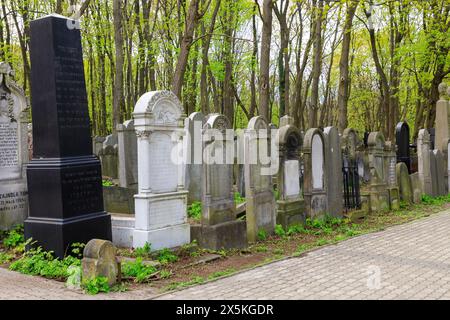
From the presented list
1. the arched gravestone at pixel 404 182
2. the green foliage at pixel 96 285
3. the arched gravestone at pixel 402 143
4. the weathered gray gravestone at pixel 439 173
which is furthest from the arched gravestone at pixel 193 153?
the weathered gray gravestone at pixel 439 173

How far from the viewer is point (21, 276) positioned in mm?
5965

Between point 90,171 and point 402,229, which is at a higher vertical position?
point 90,171

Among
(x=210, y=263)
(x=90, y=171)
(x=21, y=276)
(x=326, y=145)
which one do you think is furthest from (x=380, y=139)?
(x=21, y=276)

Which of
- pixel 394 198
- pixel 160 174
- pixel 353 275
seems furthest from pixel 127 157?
pixel 353 275

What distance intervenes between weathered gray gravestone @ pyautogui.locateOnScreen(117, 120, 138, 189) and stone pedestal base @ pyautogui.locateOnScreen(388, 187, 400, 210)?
689cm

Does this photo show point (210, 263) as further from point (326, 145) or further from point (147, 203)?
point (326, 145)

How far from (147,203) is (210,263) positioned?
1.32 metres

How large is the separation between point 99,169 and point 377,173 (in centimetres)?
764

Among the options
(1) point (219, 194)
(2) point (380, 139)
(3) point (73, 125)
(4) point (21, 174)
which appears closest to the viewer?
(3) point (73, 125)

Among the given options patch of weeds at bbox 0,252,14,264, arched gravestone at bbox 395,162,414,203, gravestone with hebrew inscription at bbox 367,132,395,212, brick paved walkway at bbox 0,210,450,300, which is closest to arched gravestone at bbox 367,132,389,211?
gravestone with hebrew inscription at bbox 367,132,395,212

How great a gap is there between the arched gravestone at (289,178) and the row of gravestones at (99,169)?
0.07ft

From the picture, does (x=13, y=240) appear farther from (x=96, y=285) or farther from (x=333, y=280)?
(x=333, y=280)

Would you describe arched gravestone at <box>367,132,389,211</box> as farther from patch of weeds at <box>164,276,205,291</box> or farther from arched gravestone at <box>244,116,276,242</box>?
patch of weeds at <box>164,276,205,291</box>

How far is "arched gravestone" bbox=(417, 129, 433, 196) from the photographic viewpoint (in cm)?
1424
